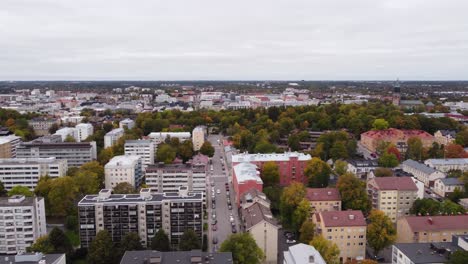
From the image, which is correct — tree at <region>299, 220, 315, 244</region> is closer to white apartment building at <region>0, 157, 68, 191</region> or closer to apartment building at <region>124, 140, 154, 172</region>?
white apartment building at <region>0, 157, 68, 191</region>

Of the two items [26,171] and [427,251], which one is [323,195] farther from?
[26,171]

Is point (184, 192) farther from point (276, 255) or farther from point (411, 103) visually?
point (411, 103)

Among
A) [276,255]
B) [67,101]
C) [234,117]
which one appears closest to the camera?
[276,255]

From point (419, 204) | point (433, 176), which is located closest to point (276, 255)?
point (419, 204)

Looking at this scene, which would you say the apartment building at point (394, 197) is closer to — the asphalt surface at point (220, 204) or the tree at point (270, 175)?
the tree at point (270, 175)

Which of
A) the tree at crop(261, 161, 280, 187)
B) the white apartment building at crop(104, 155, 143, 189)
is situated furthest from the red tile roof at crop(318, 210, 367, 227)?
the white apartment building at crop(104, 155, 143, 189)

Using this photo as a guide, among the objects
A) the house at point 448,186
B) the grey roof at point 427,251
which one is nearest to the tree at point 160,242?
the grey roof at point 427,251
